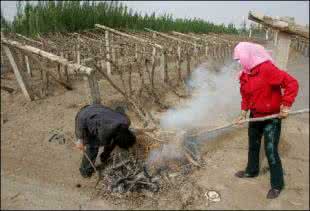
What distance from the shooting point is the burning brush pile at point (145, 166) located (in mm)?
5090

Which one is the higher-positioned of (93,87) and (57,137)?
(93,87)

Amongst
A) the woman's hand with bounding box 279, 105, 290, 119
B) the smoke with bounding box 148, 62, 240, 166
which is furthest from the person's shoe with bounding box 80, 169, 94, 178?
the woman's hand with bounding box 279, 105, 290, 119

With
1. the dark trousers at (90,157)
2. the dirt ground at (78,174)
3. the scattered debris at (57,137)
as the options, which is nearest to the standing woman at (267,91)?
the dirt ground at (78,174)

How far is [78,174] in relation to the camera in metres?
5.51

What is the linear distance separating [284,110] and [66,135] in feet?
A: 11.8

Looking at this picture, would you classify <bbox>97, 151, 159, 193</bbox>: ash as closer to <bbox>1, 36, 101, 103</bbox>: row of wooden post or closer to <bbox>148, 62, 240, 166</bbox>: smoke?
<bbox>148, 62, 240, 166</bbox>: smoke

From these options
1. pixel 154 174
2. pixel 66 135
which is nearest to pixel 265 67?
pixel 154 174

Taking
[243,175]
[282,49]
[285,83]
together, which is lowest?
[243,175]

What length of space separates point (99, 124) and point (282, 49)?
2971mm

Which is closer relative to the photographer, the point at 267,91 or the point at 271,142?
the point at 267,91

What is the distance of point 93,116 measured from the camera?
4.98 meters

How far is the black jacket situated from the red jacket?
151 cm

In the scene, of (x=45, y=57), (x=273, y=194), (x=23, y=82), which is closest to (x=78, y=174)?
(x=45, y=57)

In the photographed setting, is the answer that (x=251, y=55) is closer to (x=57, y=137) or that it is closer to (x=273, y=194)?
(x=273, y=194)
